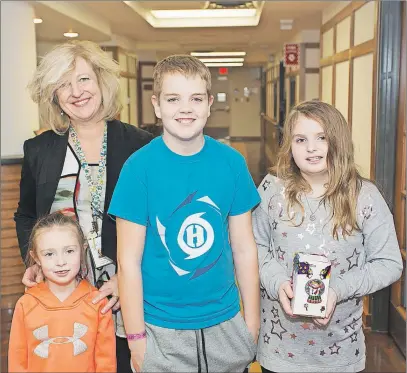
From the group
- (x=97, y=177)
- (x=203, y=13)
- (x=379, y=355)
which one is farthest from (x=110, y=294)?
(x=203, y=13)

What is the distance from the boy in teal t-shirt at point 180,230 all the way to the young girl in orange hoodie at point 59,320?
224 mm

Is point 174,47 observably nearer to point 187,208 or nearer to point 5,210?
point 5,210

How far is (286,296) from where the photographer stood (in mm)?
1684

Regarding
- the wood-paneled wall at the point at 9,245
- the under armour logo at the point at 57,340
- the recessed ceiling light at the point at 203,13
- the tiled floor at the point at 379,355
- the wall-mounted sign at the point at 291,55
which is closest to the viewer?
the under armour logo at the point at 57,340

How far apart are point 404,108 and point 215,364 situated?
2.50 metres

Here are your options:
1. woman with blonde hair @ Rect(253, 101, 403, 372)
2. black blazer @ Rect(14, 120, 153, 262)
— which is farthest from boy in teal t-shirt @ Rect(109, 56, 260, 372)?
black blazer @ Rect(14, 120, 153, 262)

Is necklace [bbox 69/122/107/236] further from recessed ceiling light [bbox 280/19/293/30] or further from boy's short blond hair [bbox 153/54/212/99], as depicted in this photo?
recessed ceiling light [bbox 280/19/293/30]

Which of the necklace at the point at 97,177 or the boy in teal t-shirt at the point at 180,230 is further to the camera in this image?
the necklace at the point at 97,177

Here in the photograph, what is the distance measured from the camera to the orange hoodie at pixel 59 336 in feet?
5.98

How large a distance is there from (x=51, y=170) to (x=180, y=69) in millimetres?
563

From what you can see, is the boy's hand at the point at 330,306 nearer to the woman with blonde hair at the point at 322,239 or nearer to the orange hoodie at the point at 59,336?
the woman with blonde hair at the point at 322,239

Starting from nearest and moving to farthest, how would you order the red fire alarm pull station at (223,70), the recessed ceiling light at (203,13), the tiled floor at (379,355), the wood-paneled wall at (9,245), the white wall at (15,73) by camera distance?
1. the tiled floor at (379,355)
2. the wood-paneled wall at (9,245)
3. the white wall at (15,73)
4. the recessed ceiling light at (203,13)
5. the red fire alarm pull station at (223,70)

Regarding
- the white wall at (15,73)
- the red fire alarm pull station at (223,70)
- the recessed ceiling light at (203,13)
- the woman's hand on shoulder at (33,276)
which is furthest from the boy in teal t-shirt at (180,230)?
the red fire alarm pull station at (223,70)

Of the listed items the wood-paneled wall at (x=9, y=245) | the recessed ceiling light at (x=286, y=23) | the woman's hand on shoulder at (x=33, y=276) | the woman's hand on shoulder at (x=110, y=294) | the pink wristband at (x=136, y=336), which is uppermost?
the recessed ceiling light at (x=286, y=23)
